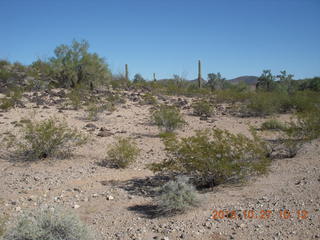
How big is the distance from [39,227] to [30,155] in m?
5.23

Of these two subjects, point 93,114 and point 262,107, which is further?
point 262,107

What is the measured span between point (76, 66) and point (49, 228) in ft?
72.2

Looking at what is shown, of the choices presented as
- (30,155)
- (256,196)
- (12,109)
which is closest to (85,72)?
(12,109)

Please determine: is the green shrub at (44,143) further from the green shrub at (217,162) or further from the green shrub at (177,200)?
the green shrub at (177,200)

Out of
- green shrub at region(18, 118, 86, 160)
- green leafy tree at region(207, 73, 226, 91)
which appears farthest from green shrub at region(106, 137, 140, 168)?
green leafy tree at region(207, 73, 226, 91)

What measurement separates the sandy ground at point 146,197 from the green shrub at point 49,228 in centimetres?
77

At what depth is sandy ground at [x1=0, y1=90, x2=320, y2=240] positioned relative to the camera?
4652 mm

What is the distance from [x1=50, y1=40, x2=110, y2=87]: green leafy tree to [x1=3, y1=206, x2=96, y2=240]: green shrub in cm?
2139

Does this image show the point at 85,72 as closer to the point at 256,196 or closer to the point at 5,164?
the point at 5,164

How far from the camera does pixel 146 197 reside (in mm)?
6172

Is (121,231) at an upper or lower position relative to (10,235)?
lower

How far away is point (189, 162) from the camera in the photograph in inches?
259

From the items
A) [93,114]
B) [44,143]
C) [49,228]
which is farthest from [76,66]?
[49,228]

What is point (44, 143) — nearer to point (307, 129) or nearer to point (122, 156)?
point (122, 156)
